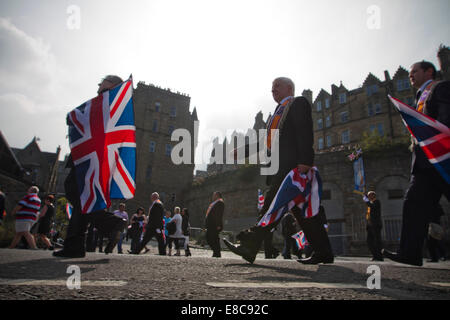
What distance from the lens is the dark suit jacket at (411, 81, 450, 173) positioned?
9.01 feet

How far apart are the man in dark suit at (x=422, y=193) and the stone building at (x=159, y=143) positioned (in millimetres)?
33164

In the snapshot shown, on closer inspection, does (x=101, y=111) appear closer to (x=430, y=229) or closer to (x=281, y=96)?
(x=281, y=96)

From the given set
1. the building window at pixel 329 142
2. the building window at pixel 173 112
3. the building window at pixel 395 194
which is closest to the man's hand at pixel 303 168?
the building window at pixel 395 194

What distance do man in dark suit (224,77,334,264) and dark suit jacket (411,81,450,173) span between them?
3.35 ft

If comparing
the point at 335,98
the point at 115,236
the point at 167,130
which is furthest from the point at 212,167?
the point at 115,236

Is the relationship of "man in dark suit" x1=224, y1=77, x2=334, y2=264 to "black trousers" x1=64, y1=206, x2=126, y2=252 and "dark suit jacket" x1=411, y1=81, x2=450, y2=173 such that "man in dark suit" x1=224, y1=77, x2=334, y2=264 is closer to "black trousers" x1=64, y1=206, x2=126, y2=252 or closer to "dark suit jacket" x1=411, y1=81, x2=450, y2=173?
"dark suit jacket" x1=411, y1=81, x2=450, y2=173

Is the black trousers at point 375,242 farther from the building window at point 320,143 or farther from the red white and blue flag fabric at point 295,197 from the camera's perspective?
the building window at point 320,143

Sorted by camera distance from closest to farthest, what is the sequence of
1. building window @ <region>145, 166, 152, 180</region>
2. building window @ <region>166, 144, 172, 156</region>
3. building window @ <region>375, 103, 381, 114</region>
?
building window @ <region>375, 103, 381, 114</region>, building window @ <region>145, 166, 152, 180</region>, building window @ <region>166, 144, 172, 156</region>

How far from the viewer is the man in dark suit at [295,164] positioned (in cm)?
310

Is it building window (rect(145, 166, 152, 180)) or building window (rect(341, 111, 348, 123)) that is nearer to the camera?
building window (rect(145, 166, 152, 180))

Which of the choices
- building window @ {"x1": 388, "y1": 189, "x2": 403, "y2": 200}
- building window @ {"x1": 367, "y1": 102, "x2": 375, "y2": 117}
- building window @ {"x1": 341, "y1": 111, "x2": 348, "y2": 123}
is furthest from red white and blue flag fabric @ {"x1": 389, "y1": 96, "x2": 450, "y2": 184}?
building window @ {"x1": 341, "y1": 111, "x2": 348, "y2": 123}

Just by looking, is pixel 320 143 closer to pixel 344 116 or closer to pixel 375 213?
pixel 344 116
